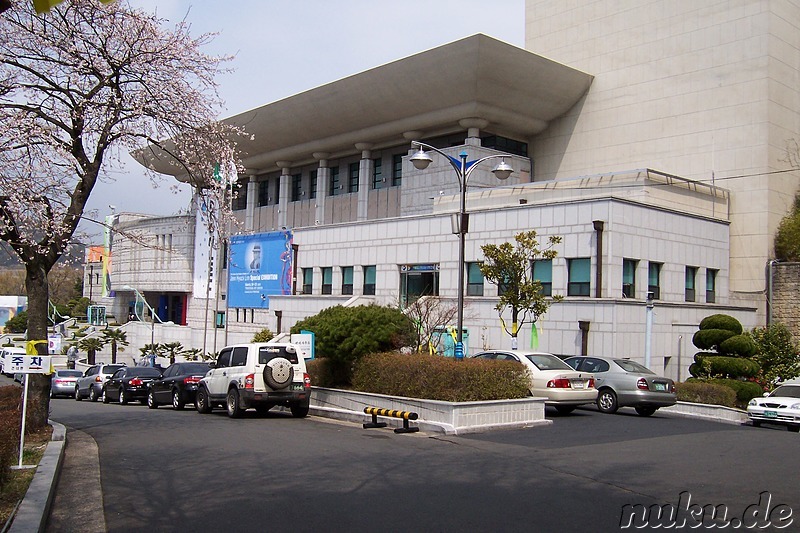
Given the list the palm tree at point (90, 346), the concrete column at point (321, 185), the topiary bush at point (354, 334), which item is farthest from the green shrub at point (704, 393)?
the palm tree at point (90, 346)

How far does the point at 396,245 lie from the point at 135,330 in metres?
36.0

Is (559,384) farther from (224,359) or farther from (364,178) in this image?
(364,178)

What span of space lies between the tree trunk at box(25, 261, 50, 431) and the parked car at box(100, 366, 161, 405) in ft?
41.7

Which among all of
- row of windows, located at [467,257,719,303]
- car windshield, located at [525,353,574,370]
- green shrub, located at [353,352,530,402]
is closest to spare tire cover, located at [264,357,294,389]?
green shrub, located at [353,352,530,402]

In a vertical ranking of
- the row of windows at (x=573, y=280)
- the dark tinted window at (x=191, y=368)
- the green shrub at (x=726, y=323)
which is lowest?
the dark tinted window at (x=191, y=368)

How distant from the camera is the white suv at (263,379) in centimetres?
1873

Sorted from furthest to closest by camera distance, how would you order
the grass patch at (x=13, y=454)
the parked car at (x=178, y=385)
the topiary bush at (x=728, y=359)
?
the topiary bush at (x=728, y=359) → the parked car at (x=178, y=385) → the grass patch at (x=13, y=454)

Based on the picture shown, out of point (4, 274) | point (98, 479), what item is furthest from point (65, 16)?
point (4, 274)

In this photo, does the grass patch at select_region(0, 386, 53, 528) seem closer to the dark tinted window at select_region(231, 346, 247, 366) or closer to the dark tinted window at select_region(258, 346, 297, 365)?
the dark tinted window at select_region(231, 346, 247, 366)

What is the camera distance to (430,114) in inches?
1893

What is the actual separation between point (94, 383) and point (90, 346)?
34.2 m

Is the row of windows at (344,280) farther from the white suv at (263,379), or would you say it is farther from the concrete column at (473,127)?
the white suv at (263,379)

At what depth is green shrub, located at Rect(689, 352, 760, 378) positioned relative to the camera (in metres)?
27.7

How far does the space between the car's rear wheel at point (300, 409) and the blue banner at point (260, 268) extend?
2813cm
